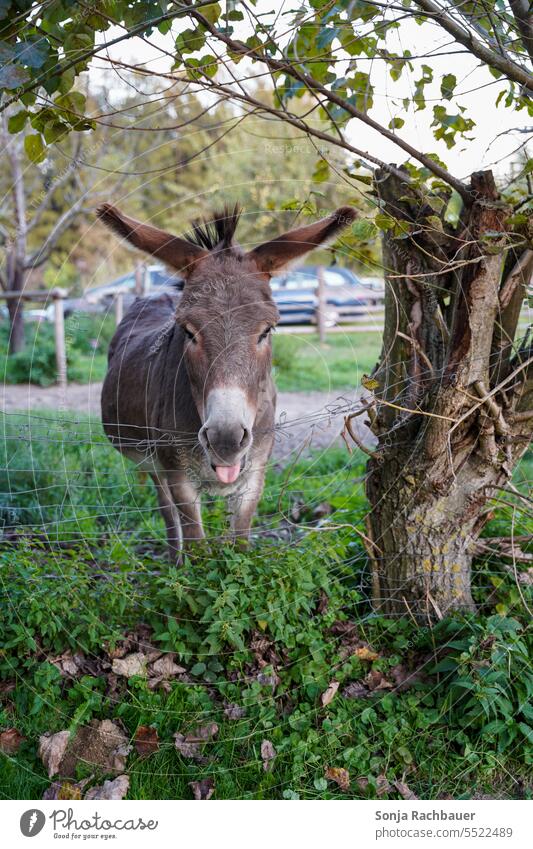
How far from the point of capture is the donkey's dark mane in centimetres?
446

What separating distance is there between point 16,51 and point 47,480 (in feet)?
13.4

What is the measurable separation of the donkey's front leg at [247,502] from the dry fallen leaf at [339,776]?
1.72 metres

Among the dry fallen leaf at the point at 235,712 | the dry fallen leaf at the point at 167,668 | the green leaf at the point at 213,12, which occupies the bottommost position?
the dry fallen leaf at the point at 235,712

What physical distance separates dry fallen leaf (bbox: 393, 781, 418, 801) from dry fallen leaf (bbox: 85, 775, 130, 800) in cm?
127

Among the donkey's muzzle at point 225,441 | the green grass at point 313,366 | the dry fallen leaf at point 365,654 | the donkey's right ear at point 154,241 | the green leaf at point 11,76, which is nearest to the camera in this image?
the green leaf at point 11,76

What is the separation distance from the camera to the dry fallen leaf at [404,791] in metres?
3.22

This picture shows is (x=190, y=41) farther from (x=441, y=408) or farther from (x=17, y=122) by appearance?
(x=441, y=408)

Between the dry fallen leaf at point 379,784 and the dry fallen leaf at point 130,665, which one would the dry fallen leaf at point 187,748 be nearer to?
the dry fallen leaf at point 130,665

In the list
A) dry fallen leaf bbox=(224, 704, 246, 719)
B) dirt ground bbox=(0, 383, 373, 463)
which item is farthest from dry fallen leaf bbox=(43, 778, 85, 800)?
dirt ground bbox=(0, 383, 373, 463)

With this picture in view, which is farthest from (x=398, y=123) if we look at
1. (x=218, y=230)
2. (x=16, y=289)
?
(x=16, y=289)

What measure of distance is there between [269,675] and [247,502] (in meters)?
1.34

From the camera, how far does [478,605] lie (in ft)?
13.1

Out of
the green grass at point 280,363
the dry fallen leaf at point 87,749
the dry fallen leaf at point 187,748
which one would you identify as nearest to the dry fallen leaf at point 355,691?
the dry fallen leaf at point 187,748

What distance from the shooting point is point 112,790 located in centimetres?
317
